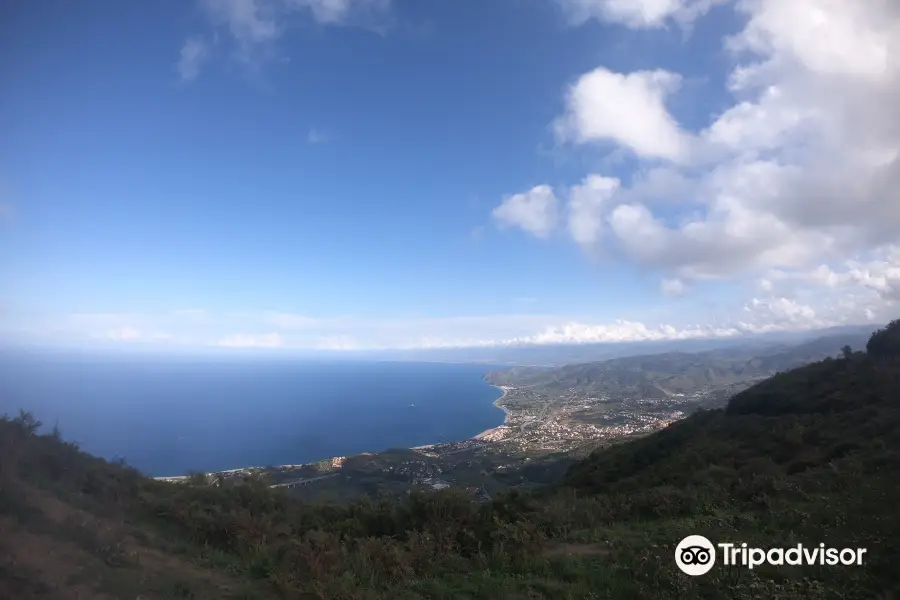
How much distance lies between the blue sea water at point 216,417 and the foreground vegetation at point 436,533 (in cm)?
751

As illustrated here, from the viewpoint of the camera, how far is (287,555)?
24.8ft

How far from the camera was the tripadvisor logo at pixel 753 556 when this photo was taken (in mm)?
6396

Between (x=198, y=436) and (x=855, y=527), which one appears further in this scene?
(x=198, y=436)

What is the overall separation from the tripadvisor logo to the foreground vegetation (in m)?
0.17

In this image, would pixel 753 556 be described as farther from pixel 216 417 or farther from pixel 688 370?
pixel 688 370

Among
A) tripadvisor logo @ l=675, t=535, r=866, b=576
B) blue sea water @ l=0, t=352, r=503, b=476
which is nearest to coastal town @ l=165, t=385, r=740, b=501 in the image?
tripadvisor logo @ l=675, t=535, r=866, b=576

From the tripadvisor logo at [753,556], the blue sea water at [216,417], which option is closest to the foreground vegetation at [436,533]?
the tripadvisor logo at [753,556]

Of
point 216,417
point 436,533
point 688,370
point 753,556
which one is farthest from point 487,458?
point 688,370

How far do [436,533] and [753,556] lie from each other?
5.44 m

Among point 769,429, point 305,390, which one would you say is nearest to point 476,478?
point 769,429

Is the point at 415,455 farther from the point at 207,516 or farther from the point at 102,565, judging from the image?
the point at 102,565

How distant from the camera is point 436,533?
8992mm

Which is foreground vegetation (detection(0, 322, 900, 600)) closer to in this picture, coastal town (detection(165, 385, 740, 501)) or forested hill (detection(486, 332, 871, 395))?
coastal town (detection(165, 385, 740, 501))

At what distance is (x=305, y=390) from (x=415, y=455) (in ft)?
350
